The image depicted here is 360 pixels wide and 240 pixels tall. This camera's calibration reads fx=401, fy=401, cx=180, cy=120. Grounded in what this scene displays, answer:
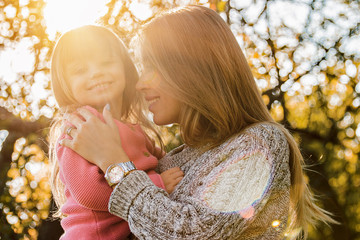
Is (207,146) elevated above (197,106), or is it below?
below

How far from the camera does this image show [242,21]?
605 centimetres

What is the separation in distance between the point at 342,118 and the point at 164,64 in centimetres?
620

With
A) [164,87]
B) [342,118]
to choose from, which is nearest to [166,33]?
[164,87]

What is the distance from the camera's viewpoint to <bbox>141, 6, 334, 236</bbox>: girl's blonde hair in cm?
197

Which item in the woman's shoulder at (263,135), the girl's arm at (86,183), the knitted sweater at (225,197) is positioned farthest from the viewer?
the girl's arm at (86,183)

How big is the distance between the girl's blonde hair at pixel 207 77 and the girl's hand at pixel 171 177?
7.5 inches

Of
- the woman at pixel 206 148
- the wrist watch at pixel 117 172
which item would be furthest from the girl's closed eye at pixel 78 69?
the wrist watch at pixel 117 172

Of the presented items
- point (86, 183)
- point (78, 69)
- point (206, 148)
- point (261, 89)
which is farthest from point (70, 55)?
point (261, 89)

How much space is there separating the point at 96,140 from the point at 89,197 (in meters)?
0.27

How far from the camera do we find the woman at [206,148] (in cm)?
157

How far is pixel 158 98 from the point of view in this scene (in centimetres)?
222

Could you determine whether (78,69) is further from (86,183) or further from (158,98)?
(86,183)

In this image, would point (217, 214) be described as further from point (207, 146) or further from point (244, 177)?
point (207, 146)

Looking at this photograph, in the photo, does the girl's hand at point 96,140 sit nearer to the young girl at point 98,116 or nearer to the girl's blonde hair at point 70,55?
the young girl at point 98,116
